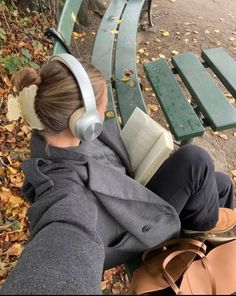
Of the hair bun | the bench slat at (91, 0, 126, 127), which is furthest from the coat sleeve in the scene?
the bench slat at (91, 0, 126, 127)

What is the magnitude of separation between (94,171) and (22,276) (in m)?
0.59

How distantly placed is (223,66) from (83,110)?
155 centimetres

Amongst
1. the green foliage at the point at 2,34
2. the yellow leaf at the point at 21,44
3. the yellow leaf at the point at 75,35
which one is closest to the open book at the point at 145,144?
the green foliage at the point at 2,34

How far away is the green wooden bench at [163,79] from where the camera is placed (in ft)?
7.11

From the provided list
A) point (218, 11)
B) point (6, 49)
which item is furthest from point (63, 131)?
point (218, 11)

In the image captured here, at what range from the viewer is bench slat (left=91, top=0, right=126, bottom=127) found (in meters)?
2.85

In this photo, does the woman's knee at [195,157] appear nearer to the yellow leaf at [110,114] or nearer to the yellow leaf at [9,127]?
the yellow leaf at [110,114]

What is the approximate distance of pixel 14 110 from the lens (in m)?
1.47

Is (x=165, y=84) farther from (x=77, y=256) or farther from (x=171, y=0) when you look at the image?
(x=171, y=0)

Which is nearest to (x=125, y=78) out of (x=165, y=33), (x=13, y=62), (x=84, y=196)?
(x=13, y=62)

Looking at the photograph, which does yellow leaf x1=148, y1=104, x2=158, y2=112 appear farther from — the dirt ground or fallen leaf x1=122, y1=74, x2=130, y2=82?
fallen leaf x1=122, y1=74, x2=130, y2=82

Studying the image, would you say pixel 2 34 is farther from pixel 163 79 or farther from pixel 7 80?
pixel 163 79

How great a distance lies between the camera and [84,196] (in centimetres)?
137

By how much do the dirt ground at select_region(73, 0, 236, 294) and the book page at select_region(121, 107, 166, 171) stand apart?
1472 millimetres
